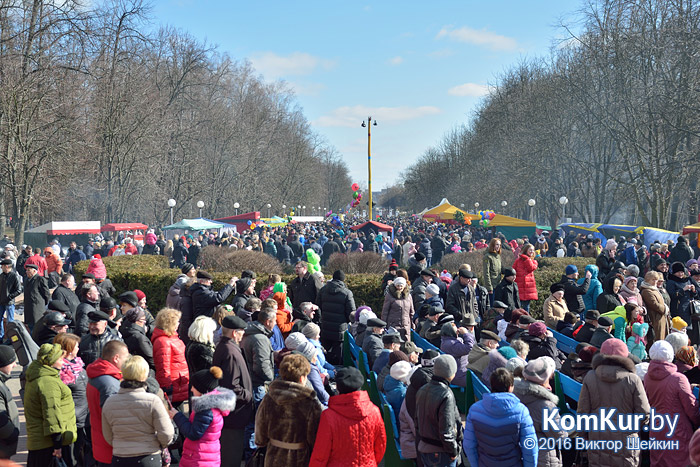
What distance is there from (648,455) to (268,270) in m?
10.9

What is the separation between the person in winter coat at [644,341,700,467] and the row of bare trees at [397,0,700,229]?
55.4 feet

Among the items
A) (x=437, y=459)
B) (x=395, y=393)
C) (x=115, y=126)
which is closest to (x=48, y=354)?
(x=395, y=393)

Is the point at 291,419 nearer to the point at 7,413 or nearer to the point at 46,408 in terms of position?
the point at 46,408

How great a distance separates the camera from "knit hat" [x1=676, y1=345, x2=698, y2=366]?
5441mm

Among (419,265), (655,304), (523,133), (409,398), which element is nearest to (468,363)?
(409,398)

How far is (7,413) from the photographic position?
4449mm

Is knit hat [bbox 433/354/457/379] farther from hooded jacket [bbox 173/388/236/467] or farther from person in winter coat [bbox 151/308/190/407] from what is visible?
person in winter coat [bbox 151/308/190/407]

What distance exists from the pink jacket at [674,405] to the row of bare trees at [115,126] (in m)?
21.7

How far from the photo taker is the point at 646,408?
15.1ft

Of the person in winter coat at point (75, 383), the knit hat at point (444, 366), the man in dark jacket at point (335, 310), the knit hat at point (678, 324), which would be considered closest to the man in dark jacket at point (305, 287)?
the man in dark jacket at point (335, 310)

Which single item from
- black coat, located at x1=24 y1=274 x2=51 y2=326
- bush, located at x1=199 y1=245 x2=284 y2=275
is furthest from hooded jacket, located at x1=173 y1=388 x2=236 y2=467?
bush, located at x1=199 y1=245 x2=284 y2=275

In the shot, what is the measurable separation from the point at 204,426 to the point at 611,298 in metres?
6.13

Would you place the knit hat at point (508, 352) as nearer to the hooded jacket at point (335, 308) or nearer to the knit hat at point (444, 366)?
the knit hat at point (444, 366)

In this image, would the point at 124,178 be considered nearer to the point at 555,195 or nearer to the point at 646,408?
the point at 555,195
